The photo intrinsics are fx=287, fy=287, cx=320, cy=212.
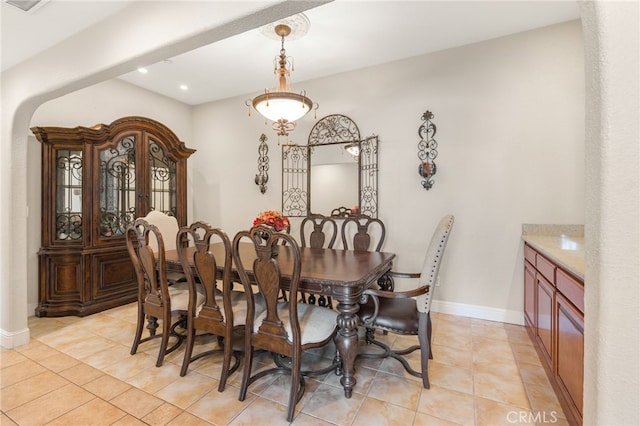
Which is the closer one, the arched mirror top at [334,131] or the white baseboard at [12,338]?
the white baseboard at [12,338]

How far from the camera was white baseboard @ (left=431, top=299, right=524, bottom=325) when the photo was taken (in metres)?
2.92

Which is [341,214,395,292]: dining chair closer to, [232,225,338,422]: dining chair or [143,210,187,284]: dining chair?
[232,225,338,422]: dining chair

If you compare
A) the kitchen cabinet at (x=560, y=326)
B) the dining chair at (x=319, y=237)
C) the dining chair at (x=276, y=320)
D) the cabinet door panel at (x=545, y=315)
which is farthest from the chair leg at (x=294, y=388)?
the cabinet door panel at (x=545, y=315)

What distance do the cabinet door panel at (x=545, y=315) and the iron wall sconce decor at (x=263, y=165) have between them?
133 inches

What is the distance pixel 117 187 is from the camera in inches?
137

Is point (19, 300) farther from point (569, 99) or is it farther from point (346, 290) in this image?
point (569, 99)

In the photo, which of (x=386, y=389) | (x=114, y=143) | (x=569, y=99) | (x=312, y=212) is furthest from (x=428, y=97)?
(x=114, y=143)

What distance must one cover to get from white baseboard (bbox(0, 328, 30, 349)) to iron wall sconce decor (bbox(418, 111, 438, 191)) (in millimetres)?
4137

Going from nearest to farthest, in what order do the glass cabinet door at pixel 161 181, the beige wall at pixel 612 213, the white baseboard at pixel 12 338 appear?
1. the beige wall at pixel 612 213
2. the white baseboard at pixel 12 338
3. the glass cabinet door at pixel 161 181

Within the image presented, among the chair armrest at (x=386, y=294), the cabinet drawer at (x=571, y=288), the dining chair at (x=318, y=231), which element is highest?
the dining chair at (x=318, y=231)

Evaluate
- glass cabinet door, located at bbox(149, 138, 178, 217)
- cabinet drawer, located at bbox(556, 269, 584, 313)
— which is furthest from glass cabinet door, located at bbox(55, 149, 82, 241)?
cabinet drawer, located at bbox(556, 269, 584, 313)

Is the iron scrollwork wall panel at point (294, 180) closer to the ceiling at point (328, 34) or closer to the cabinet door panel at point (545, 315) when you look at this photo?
the ceiling at point (328, 34)

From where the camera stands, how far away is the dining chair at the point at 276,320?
165 cm

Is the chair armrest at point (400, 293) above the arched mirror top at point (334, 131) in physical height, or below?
below
